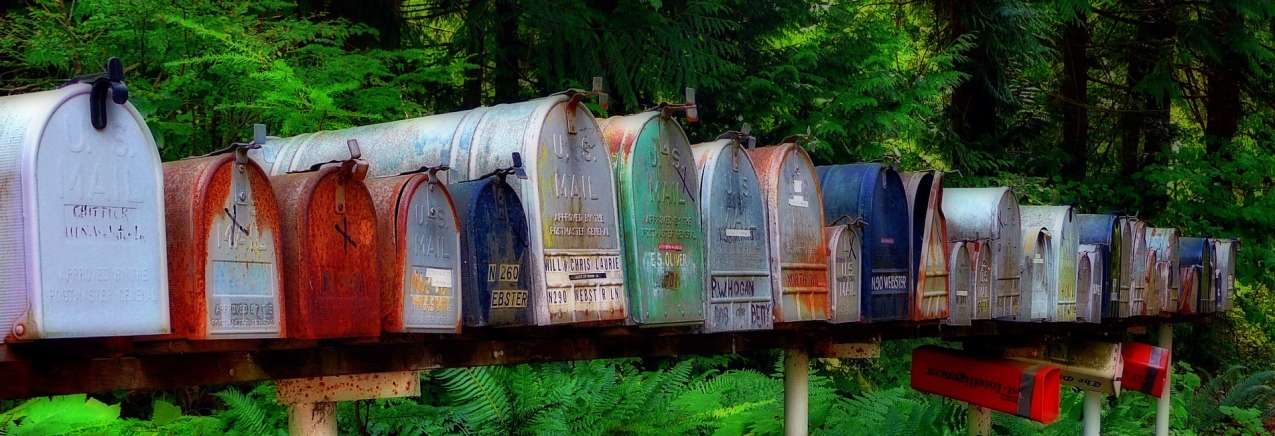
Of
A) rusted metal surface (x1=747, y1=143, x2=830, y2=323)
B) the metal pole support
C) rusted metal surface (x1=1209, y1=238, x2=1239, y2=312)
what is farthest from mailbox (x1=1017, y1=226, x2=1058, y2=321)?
rusted metal surface (x1=1209, y1=238, x2=1239, y2=312)

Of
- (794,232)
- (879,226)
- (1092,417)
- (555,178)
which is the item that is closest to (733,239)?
(794,232)

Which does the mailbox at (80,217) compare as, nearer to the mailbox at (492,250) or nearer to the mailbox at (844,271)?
the mailbox at (492,250)

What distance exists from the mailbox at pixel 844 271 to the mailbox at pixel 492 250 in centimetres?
145

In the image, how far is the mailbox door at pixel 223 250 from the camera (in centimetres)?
175

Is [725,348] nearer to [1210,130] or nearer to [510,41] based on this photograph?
[510,41]

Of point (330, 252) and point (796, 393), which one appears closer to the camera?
point (330, 252)

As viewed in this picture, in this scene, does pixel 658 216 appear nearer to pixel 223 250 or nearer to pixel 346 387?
pixel 346 387

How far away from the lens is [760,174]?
3322 millimetres

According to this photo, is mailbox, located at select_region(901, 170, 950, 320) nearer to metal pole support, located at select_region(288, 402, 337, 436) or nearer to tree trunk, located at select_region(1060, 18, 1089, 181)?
metal pole support, located at select_region(288, 402, 337, 436)

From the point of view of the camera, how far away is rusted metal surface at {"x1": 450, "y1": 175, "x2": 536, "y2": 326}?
90.9 inches

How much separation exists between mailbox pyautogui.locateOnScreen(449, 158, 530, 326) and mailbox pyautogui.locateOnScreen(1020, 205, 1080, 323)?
3682 mm

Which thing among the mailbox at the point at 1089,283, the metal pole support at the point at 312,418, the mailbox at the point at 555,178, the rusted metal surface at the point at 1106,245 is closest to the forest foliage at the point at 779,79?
the metal pole support at the point at 312,418

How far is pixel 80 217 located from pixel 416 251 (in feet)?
2.28

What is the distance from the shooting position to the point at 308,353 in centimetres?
217
